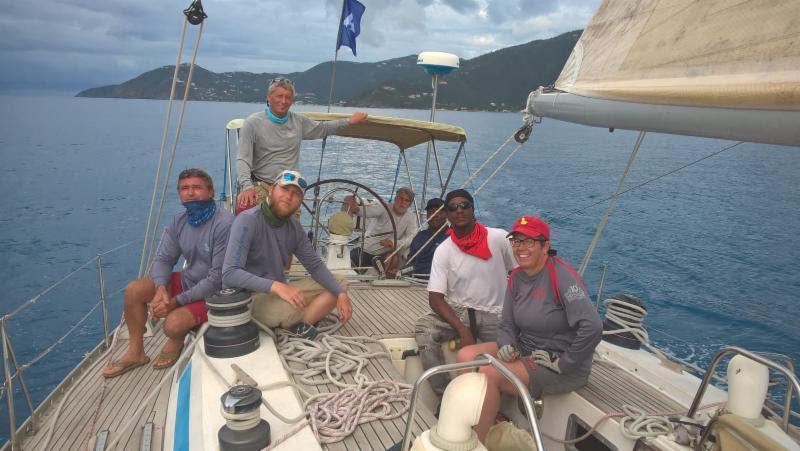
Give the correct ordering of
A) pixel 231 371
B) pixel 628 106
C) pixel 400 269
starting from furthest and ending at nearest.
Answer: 1. pixel 400 269
2. pixel 231 371
3. pixel 628 106

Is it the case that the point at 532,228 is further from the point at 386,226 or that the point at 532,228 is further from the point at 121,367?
the point at 386,226

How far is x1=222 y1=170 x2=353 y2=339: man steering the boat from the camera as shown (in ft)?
10.4

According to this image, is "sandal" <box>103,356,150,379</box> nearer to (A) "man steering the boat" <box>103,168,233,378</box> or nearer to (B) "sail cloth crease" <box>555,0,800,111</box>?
(A) "man steering the boat" <box>103,168,233,378</box>

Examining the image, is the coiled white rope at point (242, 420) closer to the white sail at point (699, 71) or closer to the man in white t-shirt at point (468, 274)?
the man in white t-shirt at point (468, 274)

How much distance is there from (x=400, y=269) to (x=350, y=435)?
3.82 meters

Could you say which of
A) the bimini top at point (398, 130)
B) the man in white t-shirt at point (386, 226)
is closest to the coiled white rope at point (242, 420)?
the bimini top at point (398, 130)

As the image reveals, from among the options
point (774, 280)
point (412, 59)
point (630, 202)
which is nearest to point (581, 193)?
point (630, 202)

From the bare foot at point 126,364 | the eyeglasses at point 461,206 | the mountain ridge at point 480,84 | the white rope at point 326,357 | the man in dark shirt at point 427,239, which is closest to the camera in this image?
the white rope at point 326,357

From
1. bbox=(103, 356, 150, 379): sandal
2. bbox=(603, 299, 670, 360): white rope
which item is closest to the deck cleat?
bbox=(103, 356, 150, 379): sandal

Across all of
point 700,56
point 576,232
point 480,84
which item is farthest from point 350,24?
point 480,84

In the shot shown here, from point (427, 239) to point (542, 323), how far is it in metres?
3.01

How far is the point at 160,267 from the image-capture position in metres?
3.53

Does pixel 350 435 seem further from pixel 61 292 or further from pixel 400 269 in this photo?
pixel 61 292

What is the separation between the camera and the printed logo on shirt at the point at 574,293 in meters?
2.86
